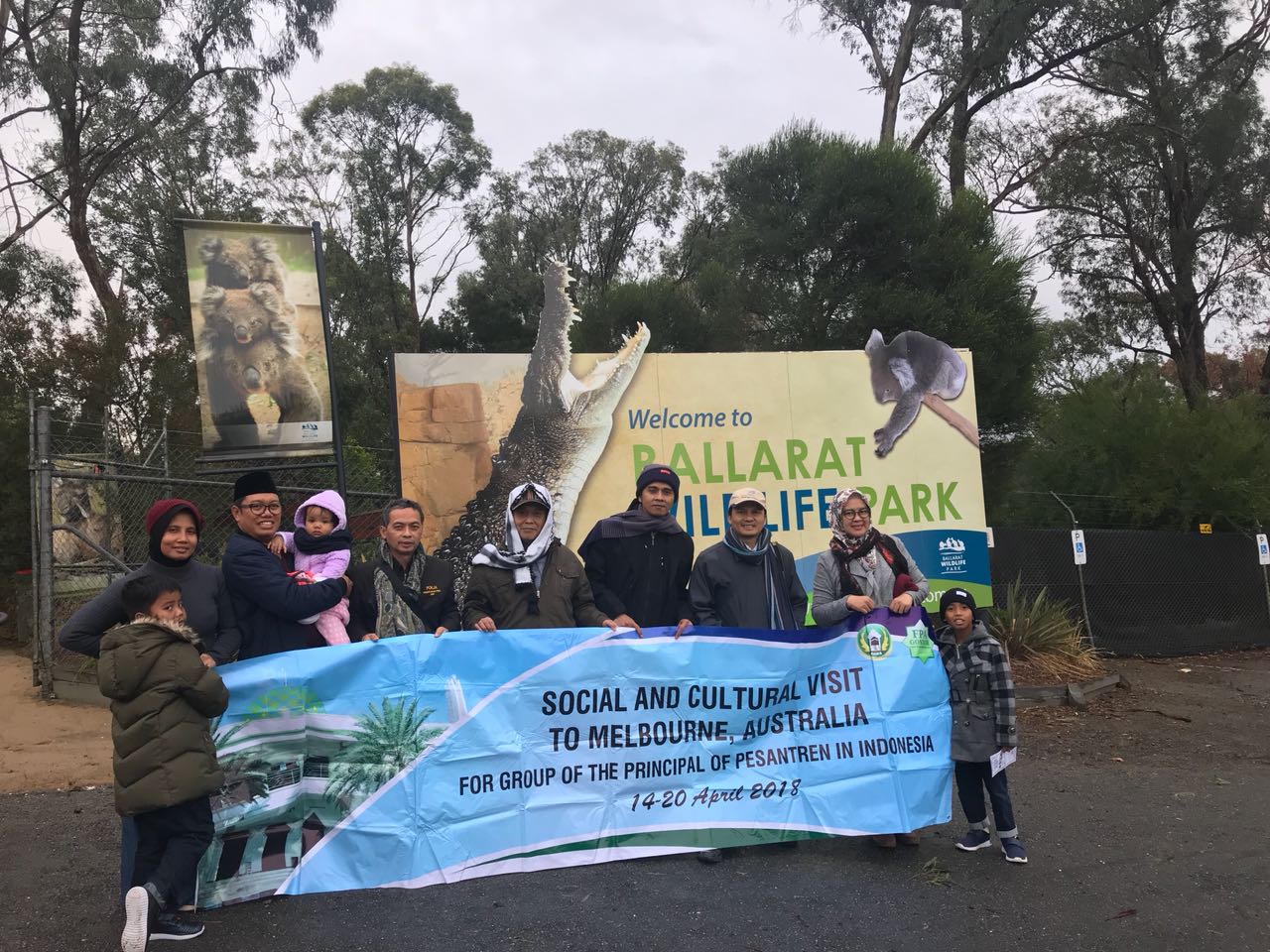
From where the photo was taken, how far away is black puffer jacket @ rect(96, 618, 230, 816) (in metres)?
3.54

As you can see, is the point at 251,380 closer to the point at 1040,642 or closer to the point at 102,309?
the point at 1040,642

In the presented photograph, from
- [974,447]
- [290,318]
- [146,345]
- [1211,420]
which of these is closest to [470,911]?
[290,318]

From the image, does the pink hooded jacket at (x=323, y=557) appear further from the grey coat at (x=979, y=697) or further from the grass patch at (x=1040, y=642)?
the grass patch at (x=1040, y=642)

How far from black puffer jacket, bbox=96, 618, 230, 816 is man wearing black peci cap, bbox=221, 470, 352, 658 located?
0.38 meters

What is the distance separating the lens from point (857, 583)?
487 centimetres

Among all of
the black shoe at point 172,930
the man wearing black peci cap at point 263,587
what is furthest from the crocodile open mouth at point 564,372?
the black shoe at point 172,930

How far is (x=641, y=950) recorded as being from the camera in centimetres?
354

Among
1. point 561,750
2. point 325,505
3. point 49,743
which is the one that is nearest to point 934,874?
point 561,750

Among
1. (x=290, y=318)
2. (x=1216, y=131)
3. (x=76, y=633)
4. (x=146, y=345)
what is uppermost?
(x=1216, y=131)

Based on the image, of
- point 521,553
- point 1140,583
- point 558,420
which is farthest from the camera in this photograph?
point 1140,583

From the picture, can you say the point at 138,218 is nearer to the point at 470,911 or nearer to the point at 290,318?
the point at 290,318

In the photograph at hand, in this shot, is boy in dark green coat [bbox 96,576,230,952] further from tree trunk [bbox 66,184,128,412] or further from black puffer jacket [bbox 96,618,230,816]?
tree trunk [bbox 66,184,128,412]

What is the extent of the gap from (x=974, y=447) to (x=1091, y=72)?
18.5 m

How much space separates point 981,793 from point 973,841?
23cm
